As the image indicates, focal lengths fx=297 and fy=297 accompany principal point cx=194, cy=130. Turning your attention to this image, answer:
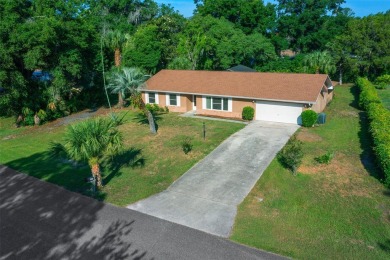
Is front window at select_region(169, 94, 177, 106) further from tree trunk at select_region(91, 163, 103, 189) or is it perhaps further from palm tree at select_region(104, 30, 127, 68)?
tree trunk at select_region(91, 163, 103, 189)

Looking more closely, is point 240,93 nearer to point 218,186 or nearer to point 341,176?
point 341,176

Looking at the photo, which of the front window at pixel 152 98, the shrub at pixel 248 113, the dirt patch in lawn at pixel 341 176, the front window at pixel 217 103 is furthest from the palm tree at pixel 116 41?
the dirt patch in lawn at pixel 341 176

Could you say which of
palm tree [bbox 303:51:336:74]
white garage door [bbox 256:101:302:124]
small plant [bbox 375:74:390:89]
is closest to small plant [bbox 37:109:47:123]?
white garage door [bbox 256:101:302:124]

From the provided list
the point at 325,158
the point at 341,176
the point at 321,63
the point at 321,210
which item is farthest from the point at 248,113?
the point at 321,63

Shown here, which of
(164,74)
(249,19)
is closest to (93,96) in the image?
(164,74)

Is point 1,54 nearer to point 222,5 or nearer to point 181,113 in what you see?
point 181,113

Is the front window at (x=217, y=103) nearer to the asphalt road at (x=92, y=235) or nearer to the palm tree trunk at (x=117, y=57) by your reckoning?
the palm tree trunk at (x=117, y=57)
